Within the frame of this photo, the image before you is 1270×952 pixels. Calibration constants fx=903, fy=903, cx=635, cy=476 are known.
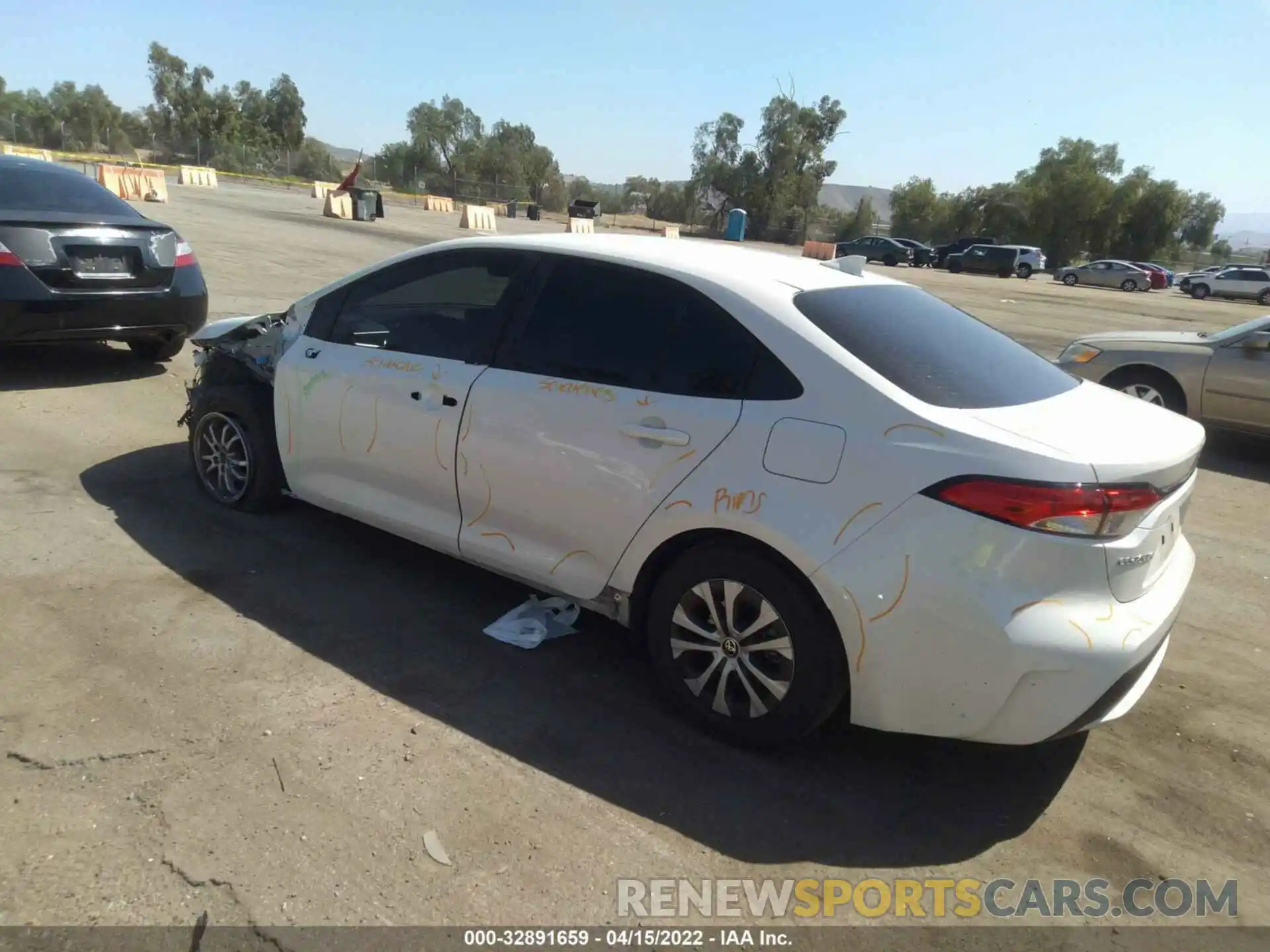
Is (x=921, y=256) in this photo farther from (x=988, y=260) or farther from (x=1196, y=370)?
(x=1196, y=370)

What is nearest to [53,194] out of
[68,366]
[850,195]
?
[68,366]

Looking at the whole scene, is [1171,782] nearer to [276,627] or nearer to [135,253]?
[276,627]

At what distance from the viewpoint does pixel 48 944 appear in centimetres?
226

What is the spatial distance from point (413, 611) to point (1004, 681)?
2558mm

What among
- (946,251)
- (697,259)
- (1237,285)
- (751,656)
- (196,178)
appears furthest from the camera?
(946,251)

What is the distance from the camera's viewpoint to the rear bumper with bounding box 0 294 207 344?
6.61 metres

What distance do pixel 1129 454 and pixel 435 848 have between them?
8.13ft

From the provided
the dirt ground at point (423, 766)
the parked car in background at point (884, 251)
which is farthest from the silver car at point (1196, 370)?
the parked car in background at point (884, 251)

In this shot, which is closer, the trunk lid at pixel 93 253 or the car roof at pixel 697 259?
the car roof at pixel 697 259

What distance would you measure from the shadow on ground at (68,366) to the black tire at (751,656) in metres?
6.33

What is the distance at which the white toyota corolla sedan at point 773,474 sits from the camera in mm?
2734

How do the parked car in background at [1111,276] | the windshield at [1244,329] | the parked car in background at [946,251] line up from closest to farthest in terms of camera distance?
the windshield at [1244,329], the parked car in background at [1111,276], the parked car in background at [946,251]

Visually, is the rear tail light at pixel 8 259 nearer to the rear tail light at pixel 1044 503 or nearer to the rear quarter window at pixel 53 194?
the rear quarter window at pixel 53 194

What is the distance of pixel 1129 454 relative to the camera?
9.45 ft
